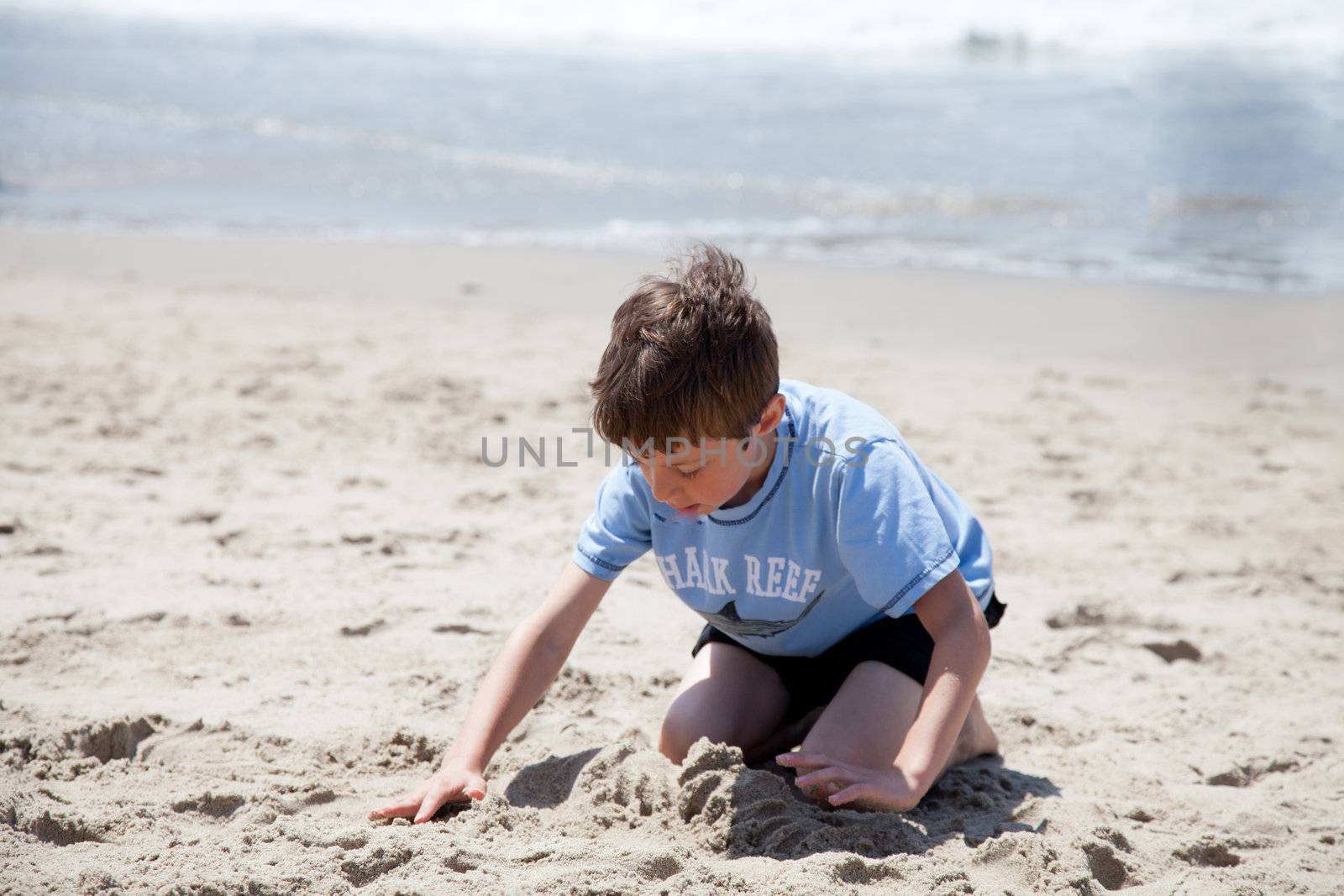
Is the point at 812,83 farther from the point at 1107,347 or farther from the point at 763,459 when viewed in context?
the point at 763,459

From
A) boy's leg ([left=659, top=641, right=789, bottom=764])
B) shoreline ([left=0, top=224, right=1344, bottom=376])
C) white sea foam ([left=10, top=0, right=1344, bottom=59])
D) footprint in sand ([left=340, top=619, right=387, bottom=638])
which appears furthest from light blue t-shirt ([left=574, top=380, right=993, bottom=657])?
white sea foam ([left=10, top=0, right=1344, bottom=59])

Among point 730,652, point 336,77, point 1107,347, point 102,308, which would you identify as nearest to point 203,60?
A: point 336,77

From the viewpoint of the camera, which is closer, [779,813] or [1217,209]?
[779,813]

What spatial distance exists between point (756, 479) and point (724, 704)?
46 cm

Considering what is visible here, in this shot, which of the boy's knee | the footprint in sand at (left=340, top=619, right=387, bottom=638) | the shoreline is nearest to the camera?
the boy's knee

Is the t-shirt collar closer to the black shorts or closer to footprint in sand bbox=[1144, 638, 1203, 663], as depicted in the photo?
the black shorts

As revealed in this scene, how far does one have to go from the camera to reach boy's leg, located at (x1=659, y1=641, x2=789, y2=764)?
224 centimetres


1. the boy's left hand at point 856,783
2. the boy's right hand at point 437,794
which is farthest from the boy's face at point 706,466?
the boy's right hand at point 437,794

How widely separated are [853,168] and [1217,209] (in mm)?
2626

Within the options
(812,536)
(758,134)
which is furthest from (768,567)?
(758,134)

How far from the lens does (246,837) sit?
75.2 inches

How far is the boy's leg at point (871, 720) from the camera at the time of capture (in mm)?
2135

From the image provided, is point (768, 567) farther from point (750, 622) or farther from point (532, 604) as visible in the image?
point (532, 604)

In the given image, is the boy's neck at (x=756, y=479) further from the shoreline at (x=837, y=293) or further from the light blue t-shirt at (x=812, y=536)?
the shoreline at (x=837, y=293)
